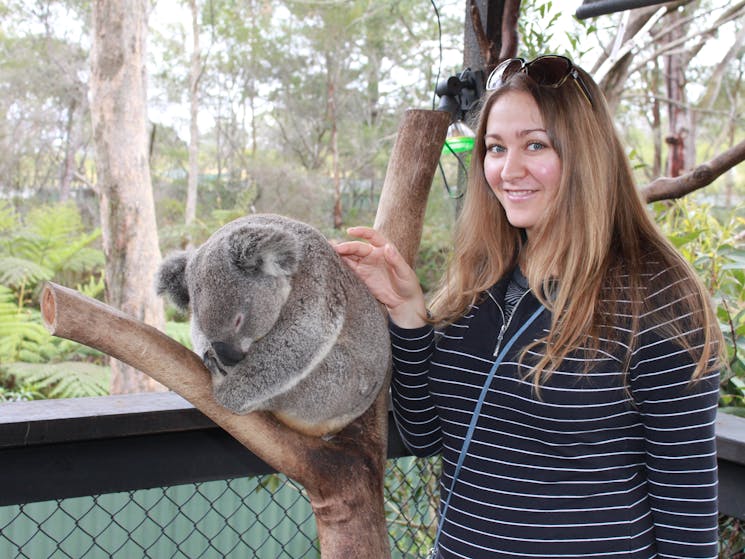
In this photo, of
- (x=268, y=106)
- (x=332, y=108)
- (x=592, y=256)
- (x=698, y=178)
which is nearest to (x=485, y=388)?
(x=592, y=256)

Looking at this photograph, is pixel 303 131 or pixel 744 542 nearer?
pixel 744 542

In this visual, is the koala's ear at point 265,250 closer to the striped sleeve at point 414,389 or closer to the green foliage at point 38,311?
the striped sleeve at point 414,389

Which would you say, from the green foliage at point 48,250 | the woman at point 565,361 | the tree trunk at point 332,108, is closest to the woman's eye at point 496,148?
the woman at point 565,361

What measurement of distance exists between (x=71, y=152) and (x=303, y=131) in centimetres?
506

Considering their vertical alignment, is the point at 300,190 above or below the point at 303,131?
below

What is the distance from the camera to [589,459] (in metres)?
1.21

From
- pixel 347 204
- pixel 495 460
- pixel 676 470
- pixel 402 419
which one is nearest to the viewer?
pixel 676 470

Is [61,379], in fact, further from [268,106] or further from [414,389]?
[268,106]

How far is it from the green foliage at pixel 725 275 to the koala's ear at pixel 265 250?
1.21 metres

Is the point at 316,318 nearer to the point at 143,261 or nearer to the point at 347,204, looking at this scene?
the point at 143,261

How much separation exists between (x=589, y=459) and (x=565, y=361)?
18 cm

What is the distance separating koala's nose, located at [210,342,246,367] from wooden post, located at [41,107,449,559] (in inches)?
8.0

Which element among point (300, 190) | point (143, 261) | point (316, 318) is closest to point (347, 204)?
point (300, 190)

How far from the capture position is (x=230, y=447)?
5.16 ft
